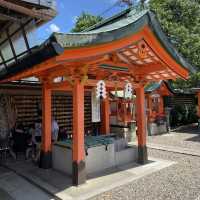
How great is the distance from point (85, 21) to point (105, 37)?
2251 centimetres

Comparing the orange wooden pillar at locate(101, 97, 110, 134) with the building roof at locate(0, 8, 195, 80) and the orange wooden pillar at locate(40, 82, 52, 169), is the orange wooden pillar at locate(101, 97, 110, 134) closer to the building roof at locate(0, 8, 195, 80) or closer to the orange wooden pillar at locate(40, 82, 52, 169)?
A: the orange wooden pillar at locate(40, 82, 52, 169)

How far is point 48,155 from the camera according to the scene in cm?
721

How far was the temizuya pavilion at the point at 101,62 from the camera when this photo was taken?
4.94 metres

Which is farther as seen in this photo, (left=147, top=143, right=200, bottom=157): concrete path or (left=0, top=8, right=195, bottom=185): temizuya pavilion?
(left=147, top=143, right=200, bottom=157): concrete path

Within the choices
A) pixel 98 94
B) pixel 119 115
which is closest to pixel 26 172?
pixel 98 94

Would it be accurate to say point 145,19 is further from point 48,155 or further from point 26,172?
point 26,172

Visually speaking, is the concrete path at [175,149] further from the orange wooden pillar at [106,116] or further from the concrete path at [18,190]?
the concrete path at [18,190]

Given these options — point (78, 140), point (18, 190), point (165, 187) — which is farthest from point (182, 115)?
point (18, 190)

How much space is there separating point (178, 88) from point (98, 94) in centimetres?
1502

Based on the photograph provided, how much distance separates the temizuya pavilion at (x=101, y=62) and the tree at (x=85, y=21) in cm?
1930

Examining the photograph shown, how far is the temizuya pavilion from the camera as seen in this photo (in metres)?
4.94

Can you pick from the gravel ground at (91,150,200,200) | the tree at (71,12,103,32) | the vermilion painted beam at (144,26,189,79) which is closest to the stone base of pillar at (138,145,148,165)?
the gravel ground at (91,150,200,200)

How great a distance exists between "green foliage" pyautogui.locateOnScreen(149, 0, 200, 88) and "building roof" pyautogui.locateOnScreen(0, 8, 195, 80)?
1136 cm

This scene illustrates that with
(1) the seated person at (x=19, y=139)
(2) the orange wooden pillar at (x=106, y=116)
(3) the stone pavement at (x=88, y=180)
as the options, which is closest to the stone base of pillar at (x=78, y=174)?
(3) the stone pavement at (x=88, y=180)
